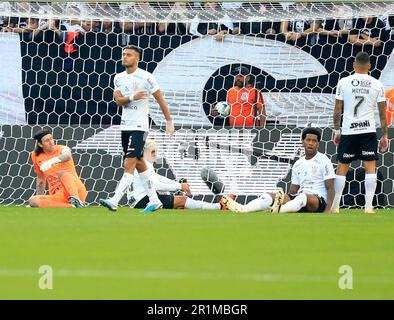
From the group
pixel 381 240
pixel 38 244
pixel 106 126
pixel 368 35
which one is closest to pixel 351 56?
pixel 368 35

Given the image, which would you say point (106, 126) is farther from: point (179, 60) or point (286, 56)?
point (286, 56)

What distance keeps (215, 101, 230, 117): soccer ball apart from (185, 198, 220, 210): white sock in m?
1.77

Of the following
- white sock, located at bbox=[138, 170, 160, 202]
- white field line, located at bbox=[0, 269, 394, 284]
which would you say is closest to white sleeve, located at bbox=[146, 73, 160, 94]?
white sock, located at bbox=[138, 170, 160, 202]

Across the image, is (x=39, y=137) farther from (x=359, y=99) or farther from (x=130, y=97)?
(x=359, y=99)

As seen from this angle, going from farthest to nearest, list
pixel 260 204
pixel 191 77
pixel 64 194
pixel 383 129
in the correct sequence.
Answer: pixel 191 77 → pixel 64 194 → pixel 260 204 → pixel 383 129

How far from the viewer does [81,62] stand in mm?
17625

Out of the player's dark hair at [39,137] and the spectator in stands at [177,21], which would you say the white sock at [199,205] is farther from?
the spectator in stands at [177,21]

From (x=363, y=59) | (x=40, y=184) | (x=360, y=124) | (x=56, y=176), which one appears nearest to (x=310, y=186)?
(x=360, y=124)

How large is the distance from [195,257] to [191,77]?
1033cm

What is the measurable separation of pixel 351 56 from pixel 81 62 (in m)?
4.06

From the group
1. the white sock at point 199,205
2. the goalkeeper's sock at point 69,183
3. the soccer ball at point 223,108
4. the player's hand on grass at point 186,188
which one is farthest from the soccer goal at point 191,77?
the goalkeeper's sock at point 69,183

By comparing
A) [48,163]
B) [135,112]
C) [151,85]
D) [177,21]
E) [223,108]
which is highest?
[177,21]

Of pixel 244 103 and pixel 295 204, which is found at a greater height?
Answer: pixel 244 103

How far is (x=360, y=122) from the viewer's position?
1438 centimetres
